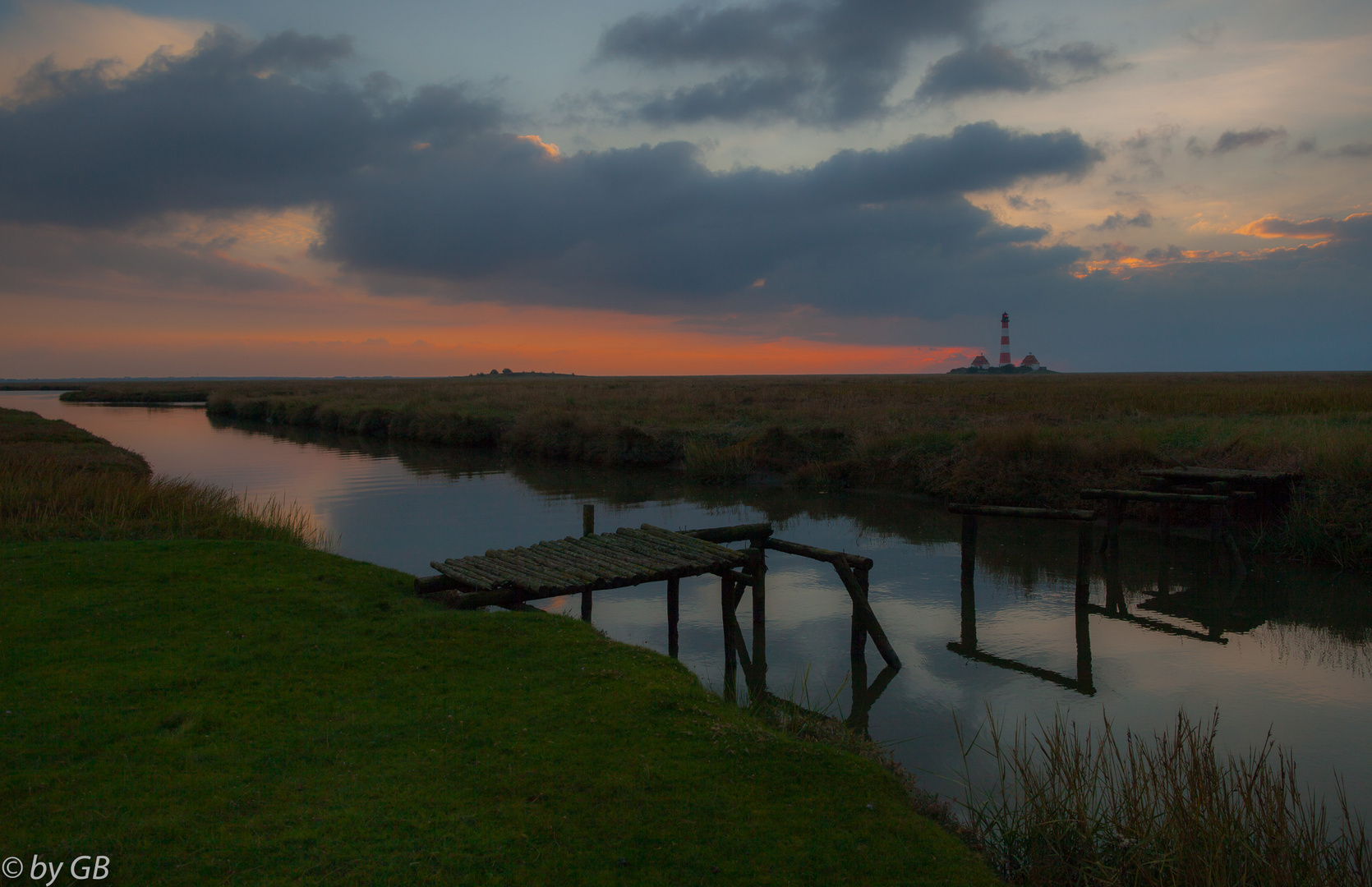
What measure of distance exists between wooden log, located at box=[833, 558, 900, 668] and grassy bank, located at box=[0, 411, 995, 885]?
8.07ft

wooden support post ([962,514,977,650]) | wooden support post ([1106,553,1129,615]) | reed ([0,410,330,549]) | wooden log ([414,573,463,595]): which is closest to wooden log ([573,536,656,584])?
wooden log ([414,573,463,595])

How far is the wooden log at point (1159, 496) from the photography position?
441 inches

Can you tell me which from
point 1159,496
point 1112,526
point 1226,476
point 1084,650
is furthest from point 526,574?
point 1226,476

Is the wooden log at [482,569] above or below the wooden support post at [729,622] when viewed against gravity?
above

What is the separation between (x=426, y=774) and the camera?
13.6 ft

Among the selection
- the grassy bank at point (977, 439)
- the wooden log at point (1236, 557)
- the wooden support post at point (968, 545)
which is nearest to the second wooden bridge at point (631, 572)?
the wooden support post at point (968, 545)

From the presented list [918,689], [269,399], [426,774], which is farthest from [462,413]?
[426,774]

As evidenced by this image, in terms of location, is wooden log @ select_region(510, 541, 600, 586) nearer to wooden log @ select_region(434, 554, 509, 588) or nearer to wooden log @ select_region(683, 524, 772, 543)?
wooden log @ select_region(434, 554, 509, 588)

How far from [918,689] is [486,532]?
9612 millimetres

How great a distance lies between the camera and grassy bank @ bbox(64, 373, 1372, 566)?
12.5 meters

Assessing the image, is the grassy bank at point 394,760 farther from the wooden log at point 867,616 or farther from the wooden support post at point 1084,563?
the wooden support post at point 1084,563

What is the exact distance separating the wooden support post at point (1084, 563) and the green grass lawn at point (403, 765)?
18.9 ft

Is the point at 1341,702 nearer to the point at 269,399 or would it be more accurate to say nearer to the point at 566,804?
the point at 566,804

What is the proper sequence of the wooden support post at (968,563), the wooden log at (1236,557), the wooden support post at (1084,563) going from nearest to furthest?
1. the wooden support post at (1084,563)
2. the wooden support post at (968,563)
3. the wooden log at (1236,557)
